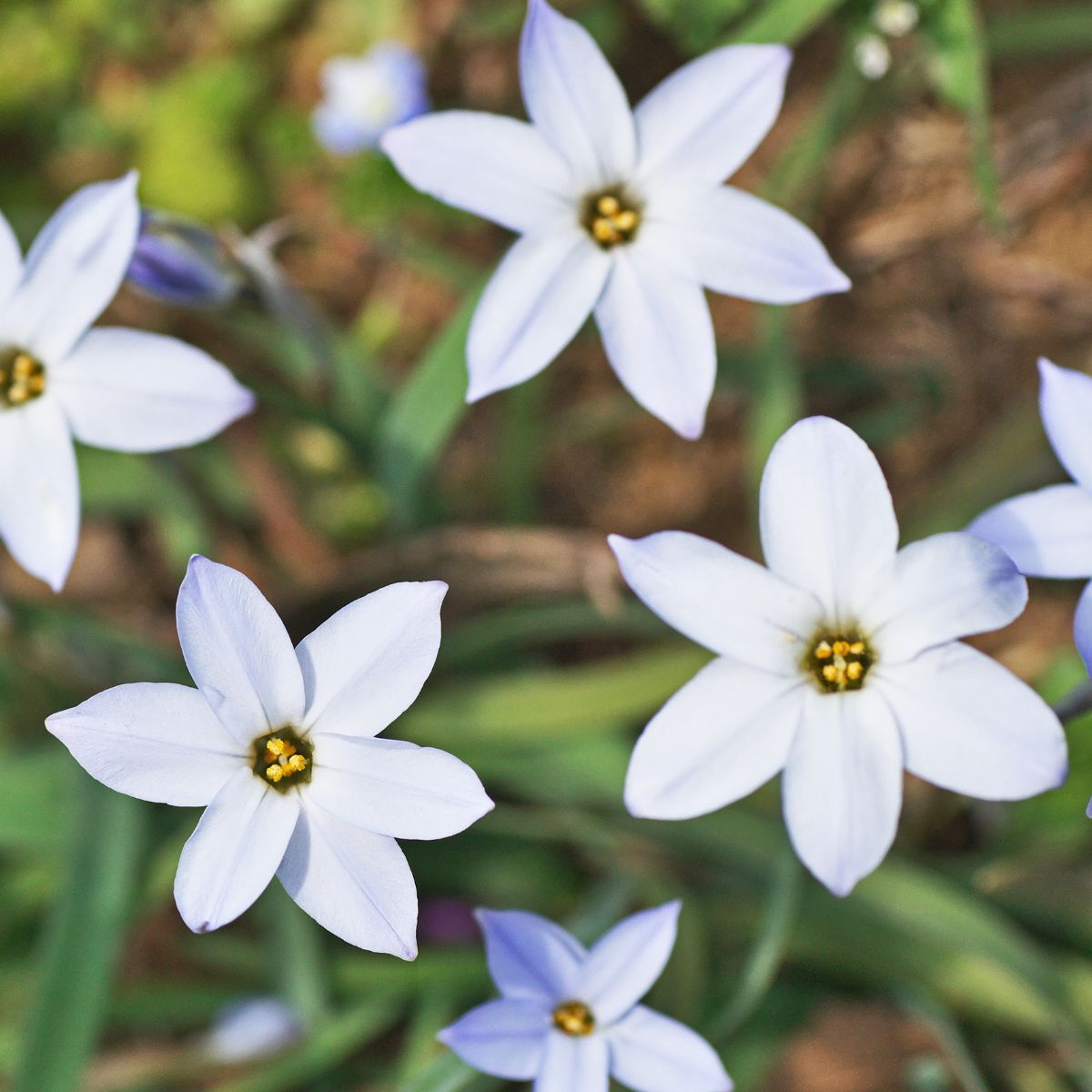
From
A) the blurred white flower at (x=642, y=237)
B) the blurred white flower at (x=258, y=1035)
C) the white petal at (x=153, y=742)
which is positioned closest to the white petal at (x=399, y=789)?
the white petal at (x=153, y=742)

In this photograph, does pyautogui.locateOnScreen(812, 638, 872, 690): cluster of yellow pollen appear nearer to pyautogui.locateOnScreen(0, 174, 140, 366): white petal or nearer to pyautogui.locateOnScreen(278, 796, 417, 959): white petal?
pyautogui.locateOnScreen(278, 796, 417, 959): white petal

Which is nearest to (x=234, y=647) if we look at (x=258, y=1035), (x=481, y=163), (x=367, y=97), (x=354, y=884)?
(x=354, y=884)

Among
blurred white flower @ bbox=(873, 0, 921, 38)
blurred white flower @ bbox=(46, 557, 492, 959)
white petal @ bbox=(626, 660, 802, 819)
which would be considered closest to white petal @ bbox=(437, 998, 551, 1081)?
blurred white flower @ bbox=(46, 557, 492, 959)

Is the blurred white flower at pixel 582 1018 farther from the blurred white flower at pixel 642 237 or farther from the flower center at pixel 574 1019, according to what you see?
the blurred white flower at pixel 642 237

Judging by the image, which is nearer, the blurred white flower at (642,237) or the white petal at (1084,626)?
the white petal at (1084,626)

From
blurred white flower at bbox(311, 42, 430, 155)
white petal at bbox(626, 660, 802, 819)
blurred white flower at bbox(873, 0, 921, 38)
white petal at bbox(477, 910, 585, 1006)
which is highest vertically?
blurred white flower at bbox(873, 0, 921, 38)

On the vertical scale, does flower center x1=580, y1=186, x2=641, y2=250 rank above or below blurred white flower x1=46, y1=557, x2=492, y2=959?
above

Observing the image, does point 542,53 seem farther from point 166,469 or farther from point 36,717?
point 36,717
